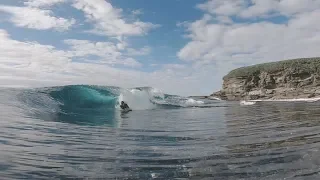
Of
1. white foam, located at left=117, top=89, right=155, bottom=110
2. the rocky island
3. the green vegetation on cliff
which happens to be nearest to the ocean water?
white foam, located at left=117, top=89, right=155, bottom=110

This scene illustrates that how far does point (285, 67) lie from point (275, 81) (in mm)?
3258

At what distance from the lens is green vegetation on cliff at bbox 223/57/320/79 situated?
2293 inches

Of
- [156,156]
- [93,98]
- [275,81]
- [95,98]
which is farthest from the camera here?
[275,81]

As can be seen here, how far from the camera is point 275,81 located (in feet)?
205

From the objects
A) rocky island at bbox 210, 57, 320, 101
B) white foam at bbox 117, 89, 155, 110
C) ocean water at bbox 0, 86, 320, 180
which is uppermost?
rocky island at bbox 210, 57, 320, 101

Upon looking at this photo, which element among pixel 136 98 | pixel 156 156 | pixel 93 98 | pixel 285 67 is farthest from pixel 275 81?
pixel 156 156

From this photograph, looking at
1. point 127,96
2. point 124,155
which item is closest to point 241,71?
point 127,96

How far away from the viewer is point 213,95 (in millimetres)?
80500

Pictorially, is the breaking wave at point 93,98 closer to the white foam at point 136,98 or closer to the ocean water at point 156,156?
the white foam at point 136,98

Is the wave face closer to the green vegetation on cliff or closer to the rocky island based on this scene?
the rocky island

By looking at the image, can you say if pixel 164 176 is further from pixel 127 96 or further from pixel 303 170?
pixel 127 96

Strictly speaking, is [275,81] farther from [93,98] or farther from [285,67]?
[93,98]

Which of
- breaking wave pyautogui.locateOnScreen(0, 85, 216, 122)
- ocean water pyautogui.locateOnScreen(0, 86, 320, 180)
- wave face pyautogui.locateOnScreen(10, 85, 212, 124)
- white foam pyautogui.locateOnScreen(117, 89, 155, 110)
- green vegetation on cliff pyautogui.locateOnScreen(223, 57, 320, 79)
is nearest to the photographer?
ocean water pyautogui.locateOnScreen(0, 86, 320, 180)

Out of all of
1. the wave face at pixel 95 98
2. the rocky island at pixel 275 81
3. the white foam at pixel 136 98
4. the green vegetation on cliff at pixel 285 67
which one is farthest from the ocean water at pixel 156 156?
the green vegetation on cliff at pixel 285 67
